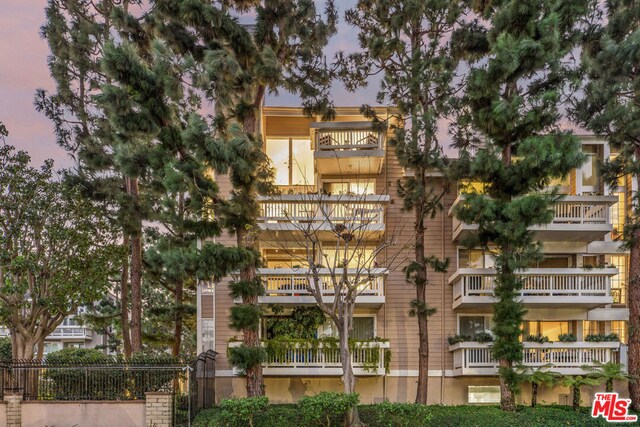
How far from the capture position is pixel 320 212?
1847cm

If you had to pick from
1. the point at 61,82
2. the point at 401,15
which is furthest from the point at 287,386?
the point at 61,82

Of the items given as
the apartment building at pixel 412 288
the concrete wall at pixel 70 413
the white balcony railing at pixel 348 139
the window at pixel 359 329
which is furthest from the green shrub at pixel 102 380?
the white balcony railing at pixel 348 139

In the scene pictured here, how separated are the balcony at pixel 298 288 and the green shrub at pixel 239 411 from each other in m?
4.83

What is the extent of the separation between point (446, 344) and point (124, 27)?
16611 millimetres

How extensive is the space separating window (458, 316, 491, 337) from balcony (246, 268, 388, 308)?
12.3 feet

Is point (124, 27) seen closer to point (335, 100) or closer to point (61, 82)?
point (61, 82)

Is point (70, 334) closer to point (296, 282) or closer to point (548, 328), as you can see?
point (296, 282)

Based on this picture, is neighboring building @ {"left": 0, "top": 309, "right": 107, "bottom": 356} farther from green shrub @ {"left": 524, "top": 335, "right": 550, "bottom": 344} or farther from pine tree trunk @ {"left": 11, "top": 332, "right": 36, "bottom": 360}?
green shrub @ {"left": 524, "top": 335, "right": 550, "bottom": 344}

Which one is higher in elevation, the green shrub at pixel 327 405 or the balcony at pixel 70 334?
the green shrub at pixel 327 405

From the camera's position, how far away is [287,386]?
18.9 metres

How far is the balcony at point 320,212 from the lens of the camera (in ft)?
59.5

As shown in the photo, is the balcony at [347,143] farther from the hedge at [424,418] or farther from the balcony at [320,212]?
the hedge at [424,418]

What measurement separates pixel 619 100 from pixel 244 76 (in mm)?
12296

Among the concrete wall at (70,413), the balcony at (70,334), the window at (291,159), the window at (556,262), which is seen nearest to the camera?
the concrete wall at (70,413)
